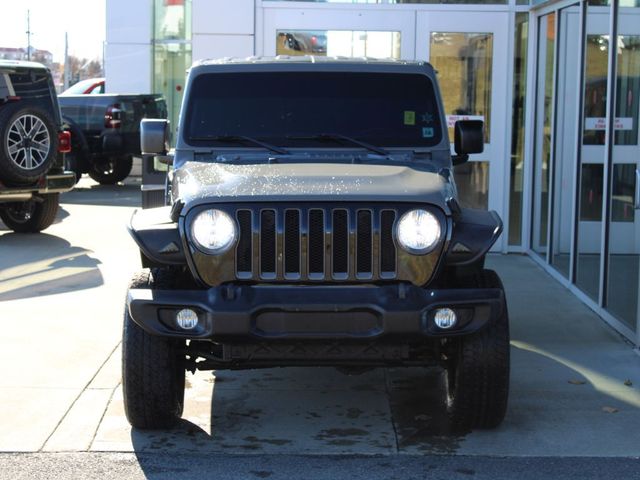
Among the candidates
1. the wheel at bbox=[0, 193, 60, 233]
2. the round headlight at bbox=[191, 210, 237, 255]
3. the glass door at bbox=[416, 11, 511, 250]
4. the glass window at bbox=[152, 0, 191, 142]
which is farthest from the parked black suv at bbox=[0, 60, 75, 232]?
the glass window at bbox=[152, 0, 191, 142]

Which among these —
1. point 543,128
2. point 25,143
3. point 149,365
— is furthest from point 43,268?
point 149,365

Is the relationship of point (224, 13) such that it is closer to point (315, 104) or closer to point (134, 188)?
point (315, 104)

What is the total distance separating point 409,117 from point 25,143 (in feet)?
21.2

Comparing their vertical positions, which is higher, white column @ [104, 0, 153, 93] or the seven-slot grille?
white column @ [104, 0, 153, 93]

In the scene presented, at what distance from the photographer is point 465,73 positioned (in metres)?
11.5

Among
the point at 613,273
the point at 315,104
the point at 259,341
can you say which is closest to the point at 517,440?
the point at 259,341

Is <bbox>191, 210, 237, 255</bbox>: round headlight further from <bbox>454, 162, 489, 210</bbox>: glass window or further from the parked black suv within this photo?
the parked black suv

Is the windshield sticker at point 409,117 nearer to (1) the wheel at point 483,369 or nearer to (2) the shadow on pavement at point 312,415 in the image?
(1) the wheel at point 483,369

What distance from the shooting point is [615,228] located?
27.6 feet

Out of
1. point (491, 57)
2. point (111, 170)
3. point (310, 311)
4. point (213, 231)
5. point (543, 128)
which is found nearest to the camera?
point (310, 311)

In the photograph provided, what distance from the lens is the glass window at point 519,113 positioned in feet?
37.3

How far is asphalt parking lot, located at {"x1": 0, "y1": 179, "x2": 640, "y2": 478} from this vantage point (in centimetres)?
546

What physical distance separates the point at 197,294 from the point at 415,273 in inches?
40.3

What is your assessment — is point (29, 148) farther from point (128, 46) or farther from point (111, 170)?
point (128, 46)
